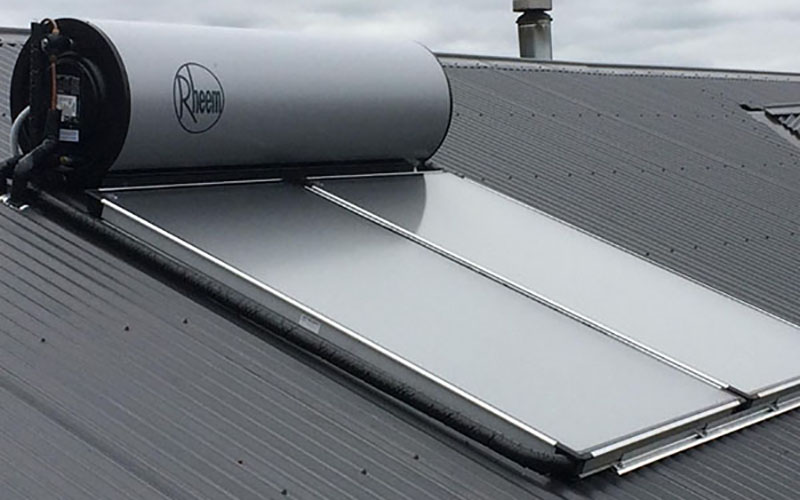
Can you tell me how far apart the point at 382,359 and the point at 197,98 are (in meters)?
1.90

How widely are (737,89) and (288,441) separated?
1217 centimetres

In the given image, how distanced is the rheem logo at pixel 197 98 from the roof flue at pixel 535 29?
36.0 feet

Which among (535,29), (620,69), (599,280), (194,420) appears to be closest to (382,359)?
(194,420)

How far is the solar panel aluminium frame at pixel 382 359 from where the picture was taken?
5027mm

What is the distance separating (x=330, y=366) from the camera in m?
5.37

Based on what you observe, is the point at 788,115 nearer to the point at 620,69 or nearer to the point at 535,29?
the point at 620,69

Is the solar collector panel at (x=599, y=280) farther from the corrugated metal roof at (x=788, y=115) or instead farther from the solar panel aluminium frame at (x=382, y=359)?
the corrugated metal roof at (x=788, y=115)

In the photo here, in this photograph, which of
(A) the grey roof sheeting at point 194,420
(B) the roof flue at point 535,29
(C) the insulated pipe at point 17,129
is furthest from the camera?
(B) the roof flue at point 535,29

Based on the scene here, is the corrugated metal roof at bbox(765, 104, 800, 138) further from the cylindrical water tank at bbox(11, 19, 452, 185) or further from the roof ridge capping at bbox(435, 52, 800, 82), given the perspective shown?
the cylindrical water tank at bbox(11, 19, 452, 185)

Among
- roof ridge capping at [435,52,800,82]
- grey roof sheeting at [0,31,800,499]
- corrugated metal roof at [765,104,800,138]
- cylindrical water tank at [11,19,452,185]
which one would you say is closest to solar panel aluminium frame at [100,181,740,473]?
grey roof sheeting at [0,31,800,499]

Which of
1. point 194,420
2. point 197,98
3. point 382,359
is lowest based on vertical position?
point 194,420

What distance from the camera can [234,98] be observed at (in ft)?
21.5

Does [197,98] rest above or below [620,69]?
below

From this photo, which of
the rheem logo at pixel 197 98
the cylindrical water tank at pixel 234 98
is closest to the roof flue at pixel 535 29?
the cylindrical water tank at pixel 234 98
